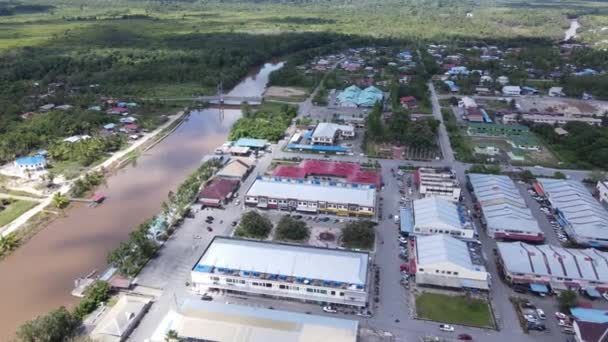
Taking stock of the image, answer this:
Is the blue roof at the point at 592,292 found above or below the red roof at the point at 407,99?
below

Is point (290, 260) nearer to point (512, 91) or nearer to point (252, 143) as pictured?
point (252, 143)

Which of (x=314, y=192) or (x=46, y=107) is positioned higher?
(x=46, y=107)

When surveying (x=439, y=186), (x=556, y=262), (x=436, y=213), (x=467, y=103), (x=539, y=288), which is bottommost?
(x=539, y=288)

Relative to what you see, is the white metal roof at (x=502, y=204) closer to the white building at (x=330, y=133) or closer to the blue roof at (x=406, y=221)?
the blue roof at (x=406, y=221)

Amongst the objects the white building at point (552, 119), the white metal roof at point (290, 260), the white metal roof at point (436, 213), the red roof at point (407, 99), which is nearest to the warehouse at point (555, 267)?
the white metal roof at point (436, 213)

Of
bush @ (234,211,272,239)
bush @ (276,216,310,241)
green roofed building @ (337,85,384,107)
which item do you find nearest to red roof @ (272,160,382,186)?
bush @ (234,211,272,239)

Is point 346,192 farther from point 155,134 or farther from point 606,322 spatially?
point 155,134

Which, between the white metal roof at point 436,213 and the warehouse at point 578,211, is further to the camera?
the white metal roof at point 436,213

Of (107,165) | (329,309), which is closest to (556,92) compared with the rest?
(329,309)
